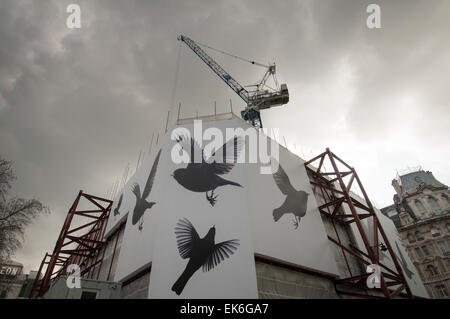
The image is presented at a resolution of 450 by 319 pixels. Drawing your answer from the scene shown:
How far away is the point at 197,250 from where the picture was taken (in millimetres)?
9438

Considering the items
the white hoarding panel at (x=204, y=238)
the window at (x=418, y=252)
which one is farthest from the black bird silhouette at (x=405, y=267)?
the window at (x=418, y=252)

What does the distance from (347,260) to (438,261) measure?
40.6 meters

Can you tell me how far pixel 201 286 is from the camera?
28.3 feet

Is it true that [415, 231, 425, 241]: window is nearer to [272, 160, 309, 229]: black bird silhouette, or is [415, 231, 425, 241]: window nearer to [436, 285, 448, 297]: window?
[436, 285, 448, 297]: window

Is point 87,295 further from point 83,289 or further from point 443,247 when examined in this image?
point 443,247

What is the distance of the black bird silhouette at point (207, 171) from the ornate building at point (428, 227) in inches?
1912

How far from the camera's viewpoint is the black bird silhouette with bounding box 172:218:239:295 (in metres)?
8.92

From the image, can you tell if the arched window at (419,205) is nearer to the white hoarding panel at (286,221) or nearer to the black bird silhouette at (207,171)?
the white hoarding panel at (286,221)

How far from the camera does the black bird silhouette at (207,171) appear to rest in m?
11.4

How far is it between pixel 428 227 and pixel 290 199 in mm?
48409

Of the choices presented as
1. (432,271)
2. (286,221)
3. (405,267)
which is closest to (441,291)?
(432,271)

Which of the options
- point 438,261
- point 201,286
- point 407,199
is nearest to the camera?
point 201,286
